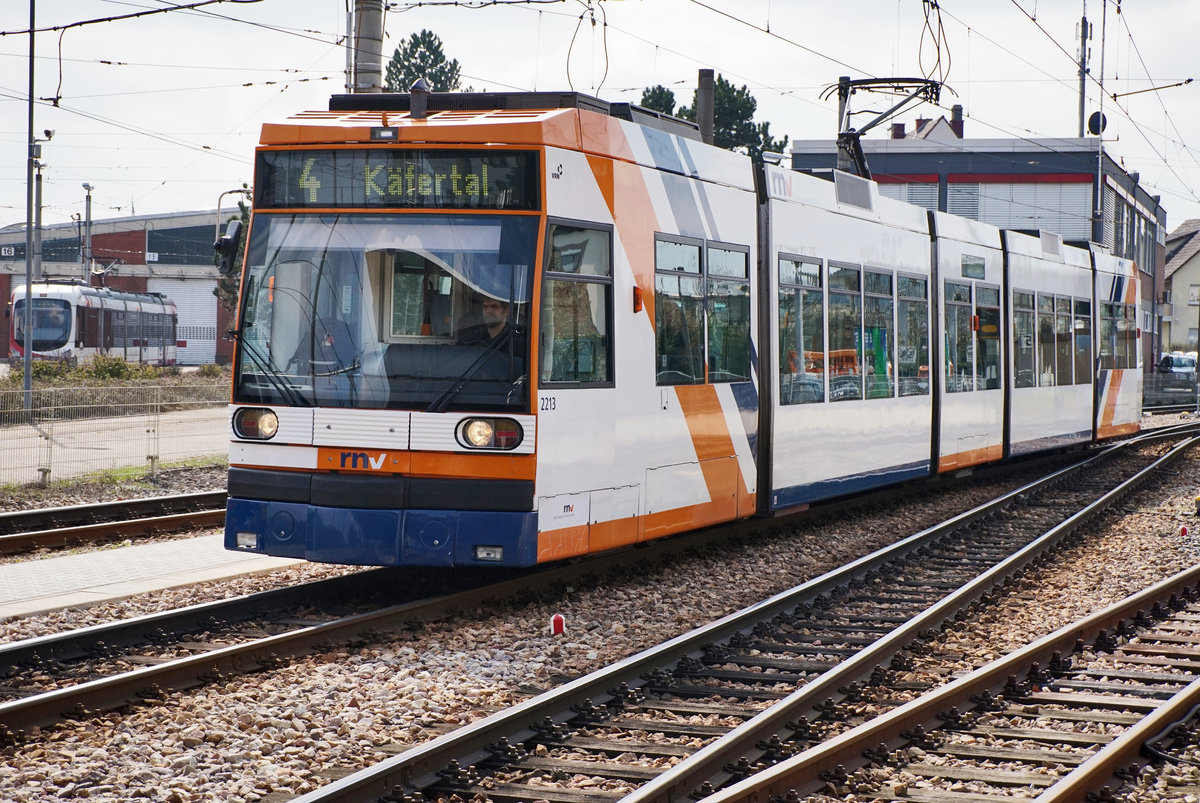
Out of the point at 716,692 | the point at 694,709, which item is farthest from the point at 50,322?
the point at 694,709

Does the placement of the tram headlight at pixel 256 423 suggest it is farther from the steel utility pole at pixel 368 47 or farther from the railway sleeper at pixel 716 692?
the steel utility pole at pixel 368 47

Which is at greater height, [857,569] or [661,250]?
[661,250]

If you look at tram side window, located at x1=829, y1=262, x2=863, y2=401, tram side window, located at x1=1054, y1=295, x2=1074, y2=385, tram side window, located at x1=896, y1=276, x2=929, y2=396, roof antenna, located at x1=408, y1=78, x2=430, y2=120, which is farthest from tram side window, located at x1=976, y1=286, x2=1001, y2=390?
roof antenna, located at x1=408, y1=78, x2=430, y2=120

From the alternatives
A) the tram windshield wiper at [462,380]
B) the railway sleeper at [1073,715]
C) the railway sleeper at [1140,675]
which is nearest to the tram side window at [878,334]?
the tram windshield wiper at [462,380]

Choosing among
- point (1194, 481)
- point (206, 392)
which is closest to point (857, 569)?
point (1194, 481)

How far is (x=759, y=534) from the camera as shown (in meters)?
12.7

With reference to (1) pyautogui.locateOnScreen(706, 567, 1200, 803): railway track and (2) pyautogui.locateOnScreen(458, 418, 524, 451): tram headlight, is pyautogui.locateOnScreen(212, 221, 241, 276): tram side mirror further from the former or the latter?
(1) pyautogui.locateOnScreen(706, 567, 1200, 803): railway track

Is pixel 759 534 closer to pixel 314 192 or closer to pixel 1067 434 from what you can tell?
pixel 314 192

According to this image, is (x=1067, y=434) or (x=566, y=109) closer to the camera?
(x=566, y=109)

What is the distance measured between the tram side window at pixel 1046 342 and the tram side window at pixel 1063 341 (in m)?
0.23

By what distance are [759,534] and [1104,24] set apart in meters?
33.2

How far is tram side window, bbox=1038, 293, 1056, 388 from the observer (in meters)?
19.2

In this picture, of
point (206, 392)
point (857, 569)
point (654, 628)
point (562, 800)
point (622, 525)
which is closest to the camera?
point (562, 800)

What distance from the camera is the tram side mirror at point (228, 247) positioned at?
8.77m
